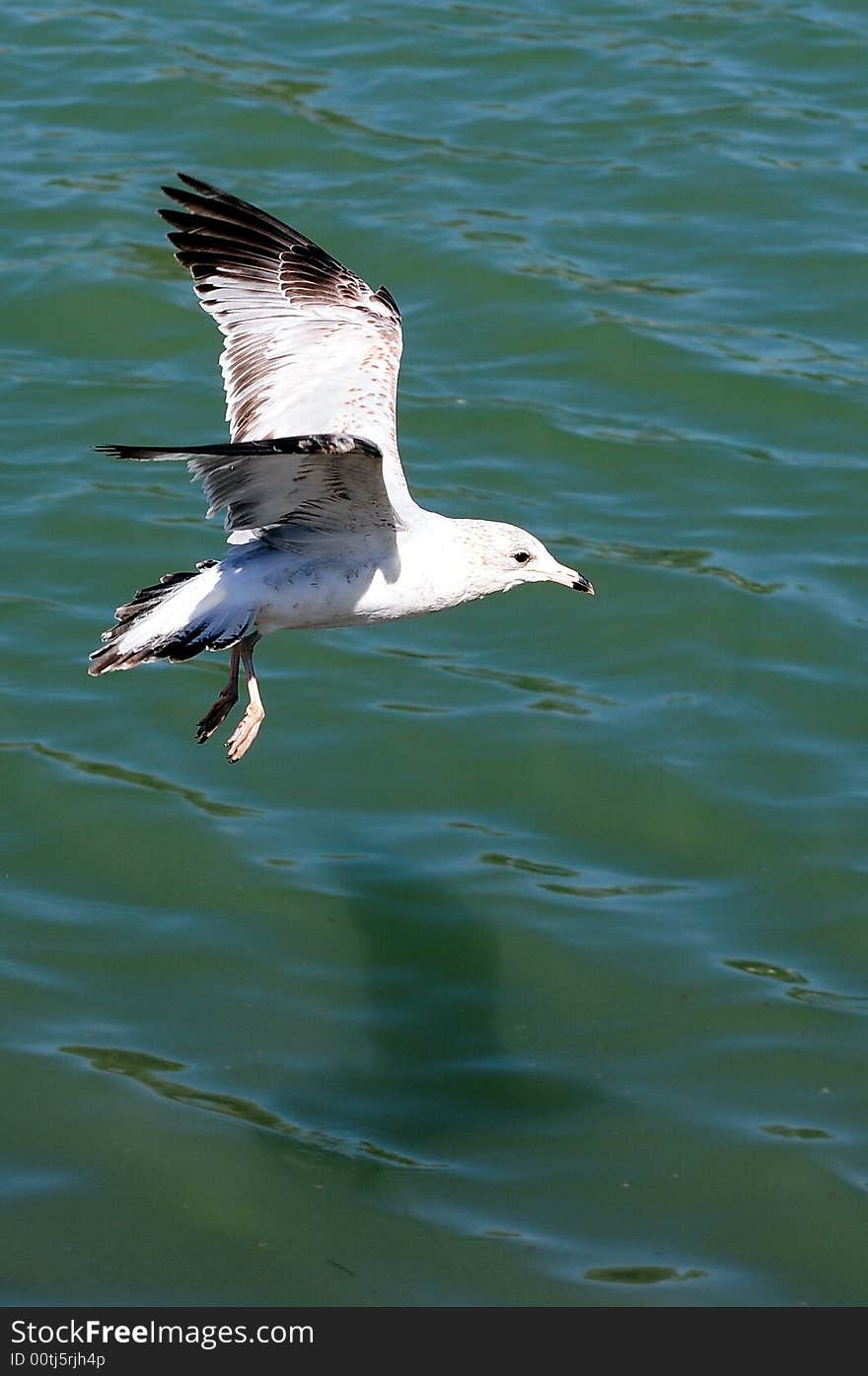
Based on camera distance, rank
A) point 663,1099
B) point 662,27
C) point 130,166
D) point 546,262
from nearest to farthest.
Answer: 1. point 663,1099
2. point 546,262
3. point 130,166
4. point 662,27

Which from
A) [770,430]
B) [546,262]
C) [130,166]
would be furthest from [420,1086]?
[130,166]

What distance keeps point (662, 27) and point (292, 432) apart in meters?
8.95

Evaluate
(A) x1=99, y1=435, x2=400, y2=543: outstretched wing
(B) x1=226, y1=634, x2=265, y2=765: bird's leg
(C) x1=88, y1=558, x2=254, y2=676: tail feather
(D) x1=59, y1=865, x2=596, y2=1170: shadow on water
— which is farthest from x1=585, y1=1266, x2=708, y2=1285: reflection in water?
(A) x1=99, y1=435, x2=400, y2=543: outstretched wing

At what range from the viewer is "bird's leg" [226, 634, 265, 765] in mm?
7148

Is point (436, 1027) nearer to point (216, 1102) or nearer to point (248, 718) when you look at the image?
point (216, 1102)

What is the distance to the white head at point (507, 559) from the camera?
7.02 m

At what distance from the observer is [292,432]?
24.7 ft

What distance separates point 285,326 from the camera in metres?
8.12

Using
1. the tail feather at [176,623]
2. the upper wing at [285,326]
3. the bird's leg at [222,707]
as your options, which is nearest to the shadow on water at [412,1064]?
the bird's leg at [222,707]

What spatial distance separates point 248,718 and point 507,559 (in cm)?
105

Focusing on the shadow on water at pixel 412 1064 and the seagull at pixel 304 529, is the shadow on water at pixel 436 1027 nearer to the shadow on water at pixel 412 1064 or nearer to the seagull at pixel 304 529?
the shadow on water at pixel 412 1064

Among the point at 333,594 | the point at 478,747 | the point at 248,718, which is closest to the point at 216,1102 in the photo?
the point at 248,718

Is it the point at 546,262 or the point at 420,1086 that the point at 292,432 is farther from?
the point at 546,262

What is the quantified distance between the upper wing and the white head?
0.47 m
